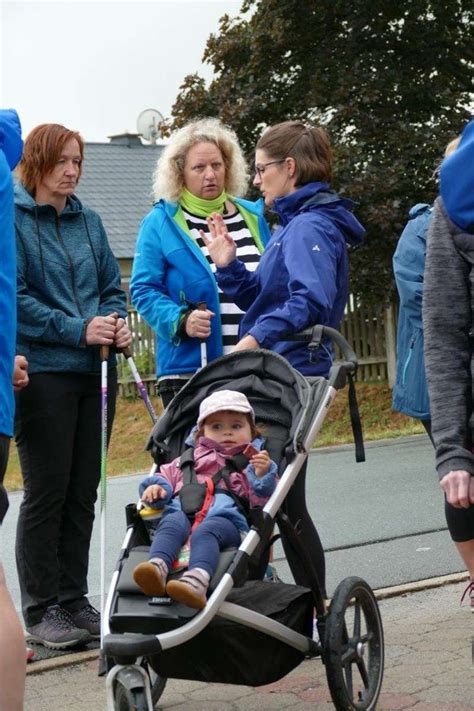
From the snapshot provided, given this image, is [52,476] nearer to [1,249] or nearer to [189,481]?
[189,481]

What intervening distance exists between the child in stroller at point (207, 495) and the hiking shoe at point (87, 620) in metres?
1.39

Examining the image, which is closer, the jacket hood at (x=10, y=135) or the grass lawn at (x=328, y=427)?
the jacket hood at (x=10, y=135)

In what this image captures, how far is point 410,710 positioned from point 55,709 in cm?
134

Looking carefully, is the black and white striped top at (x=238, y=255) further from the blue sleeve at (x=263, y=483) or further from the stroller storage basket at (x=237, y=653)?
the stroller storage basket at (x=237, y=653)

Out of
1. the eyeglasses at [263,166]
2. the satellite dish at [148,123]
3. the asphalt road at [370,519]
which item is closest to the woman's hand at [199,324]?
the eyeglasses at [263,166]

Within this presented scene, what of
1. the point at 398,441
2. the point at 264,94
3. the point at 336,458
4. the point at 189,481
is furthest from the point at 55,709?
the point at 264,94

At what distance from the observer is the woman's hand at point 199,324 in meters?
5.64

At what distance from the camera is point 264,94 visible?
19.2 m

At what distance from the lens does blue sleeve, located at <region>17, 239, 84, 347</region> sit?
5.66m

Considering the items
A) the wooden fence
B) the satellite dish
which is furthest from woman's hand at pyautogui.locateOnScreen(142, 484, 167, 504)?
the satellite dish

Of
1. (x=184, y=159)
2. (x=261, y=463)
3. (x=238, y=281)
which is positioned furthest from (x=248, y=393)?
(x=184, y=159)

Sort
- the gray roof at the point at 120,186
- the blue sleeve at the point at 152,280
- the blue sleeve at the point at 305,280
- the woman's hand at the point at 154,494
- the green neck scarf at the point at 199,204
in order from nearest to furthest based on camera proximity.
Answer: the woman's hand at the point at 154,494 → the blue sleeve at the point at 305,280 → the blue sleeve at the point at 152,280 → the green neck scarf at the point at 199,204 → the gray roof at the point at 120,186

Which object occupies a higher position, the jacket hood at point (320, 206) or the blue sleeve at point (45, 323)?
the jacket hood at point (320, 206)

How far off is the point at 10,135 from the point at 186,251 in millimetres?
1808
